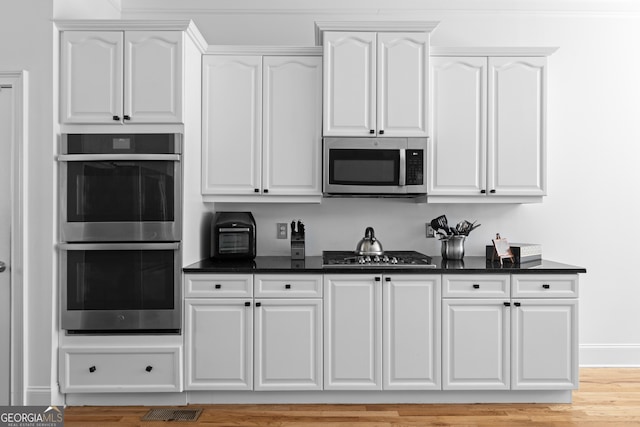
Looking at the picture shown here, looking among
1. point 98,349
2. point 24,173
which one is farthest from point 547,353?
point 24,173

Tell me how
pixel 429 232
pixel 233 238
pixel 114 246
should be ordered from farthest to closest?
pixel 429 232, pixel 233 238, pixel 114 246

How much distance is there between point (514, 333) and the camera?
2924 millimetres

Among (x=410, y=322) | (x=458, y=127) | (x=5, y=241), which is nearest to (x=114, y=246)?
(x=5, y=241)

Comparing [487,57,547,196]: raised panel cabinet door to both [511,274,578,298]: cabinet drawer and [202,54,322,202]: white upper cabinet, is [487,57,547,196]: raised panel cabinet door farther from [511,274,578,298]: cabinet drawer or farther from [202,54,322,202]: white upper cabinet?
[202,54,322,202]: white upper cabinet

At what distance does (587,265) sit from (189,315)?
2991mm

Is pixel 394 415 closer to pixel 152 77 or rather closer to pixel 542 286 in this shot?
pixel 542 286

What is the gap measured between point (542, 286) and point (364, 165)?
1.35m

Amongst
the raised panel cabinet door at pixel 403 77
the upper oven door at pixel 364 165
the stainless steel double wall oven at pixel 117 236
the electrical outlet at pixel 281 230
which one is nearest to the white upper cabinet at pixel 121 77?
the stainless steel double wall oven at pixel 117 236

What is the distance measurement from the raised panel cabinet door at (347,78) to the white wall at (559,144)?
617 mm

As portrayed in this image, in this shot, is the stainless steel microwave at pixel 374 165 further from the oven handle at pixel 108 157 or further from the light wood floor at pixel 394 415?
the light wood floor at pixel 394 415

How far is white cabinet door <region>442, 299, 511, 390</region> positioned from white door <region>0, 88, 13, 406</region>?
2.61 meters

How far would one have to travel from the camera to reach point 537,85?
3.30 meters

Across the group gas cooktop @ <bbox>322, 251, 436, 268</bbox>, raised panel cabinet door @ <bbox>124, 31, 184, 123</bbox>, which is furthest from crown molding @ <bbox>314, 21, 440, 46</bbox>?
gas cooktop @ <bbox>322, 251, 436, 268</bbox>

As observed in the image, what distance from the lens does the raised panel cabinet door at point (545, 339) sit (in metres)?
2.92
